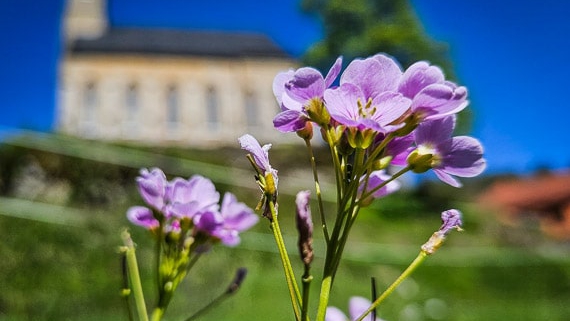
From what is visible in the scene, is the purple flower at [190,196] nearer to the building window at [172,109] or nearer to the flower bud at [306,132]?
the flower bud at [306,132]

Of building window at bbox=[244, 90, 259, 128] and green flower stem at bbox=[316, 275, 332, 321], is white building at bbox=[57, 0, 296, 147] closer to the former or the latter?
building window at bbox=[244, 90, 259, 128]

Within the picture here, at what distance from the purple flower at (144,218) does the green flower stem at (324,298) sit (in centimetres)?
28

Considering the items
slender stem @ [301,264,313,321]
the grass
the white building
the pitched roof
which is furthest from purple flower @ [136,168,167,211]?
the pitched roof

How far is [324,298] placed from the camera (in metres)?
0.49

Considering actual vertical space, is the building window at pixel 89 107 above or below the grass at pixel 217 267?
above

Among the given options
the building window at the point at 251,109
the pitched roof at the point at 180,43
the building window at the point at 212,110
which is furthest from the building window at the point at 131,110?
the building window at the point at 251,109

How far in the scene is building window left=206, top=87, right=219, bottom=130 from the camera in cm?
2880

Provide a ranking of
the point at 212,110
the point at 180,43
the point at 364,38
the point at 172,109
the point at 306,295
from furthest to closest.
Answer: the point at 180,43 < the point at 212,110 < the point at 172,109 < the point at 364,38 < the point at 306,295

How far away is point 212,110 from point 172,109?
1647 mm

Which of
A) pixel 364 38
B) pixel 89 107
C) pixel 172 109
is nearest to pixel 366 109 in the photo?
pixel 364 38

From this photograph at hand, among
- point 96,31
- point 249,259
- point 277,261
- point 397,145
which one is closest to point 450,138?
point 397,145

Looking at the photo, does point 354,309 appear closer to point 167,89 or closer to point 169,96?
point 169,96

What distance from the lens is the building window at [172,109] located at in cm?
2836

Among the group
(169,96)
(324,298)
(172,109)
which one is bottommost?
(324,298)
